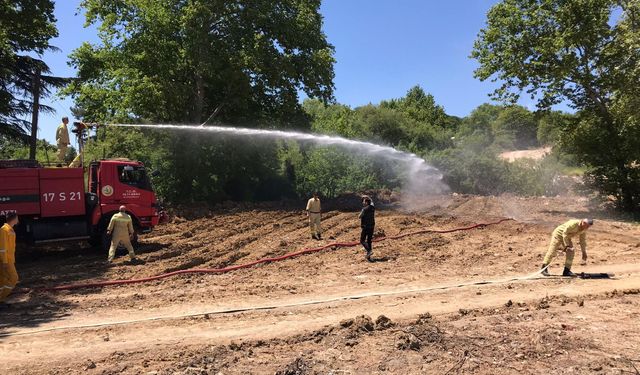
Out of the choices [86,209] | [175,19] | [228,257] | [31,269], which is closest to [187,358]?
[228,257]

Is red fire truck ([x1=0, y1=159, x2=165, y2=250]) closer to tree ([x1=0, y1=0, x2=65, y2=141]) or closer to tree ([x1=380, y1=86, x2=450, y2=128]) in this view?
tree ([x1=0, y1=0, x2=65, y2=141])

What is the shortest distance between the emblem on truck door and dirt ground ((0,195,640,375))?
2044 mm

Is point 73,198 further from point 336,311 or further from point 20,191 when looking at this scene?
point 336,311

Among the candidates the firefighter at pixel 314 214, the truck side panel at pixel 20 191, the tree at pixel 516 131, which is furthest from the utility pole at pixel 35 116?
the tree at pixel 516 131

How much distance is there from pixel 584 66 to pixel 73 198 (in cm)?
2164

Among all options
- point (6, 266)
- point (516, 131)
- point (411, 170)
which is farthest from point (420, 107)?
point (6, 266)

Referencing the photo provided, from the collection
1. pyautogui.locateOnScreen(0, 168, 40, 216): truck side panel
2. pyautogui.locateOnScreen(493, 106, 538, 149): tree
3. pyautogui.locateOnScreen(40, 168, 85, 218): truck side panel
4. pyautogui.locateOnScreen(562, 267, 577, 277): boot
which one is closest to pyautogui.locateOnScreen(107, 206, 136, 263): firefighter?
pyautogui.locateOnScreen(40, 168, 85, 218): truck side panel

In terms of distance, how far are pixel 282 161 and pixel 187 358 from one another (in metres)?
26.1

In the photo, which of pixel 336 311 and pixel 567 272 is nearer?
pixel 336 311

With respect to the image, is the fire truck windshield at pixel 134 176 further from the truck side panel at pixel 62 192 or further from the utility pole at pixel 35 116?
the utility pole at pixel 35 116

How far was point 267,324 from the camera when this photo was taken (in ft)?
25.9

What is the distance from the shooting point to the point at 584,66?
2145 cm

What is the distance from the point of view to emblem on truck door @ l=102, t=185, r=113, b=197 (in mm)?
15070

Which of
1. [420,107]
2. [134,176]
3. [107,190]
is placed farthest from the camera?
[420,107]
